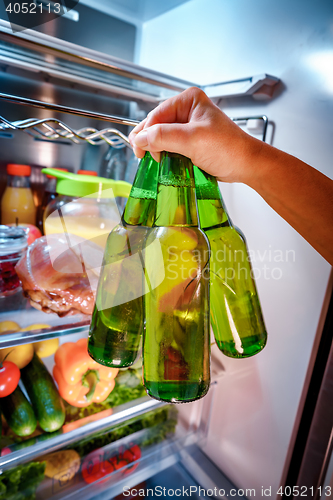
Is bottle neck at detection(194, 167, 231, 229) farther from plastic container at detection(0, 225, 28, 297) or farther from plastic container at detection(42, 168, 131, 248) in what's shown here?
plastic container at detection(0, 225, 28, 297)

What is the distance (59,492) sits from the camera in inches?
29.7

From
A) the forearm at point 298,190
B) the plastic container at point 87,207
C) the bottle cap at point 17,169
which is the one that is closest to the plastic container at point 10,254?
the plastic container at point 87,207

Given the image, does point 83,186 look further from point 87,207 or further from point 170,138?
point 170,138

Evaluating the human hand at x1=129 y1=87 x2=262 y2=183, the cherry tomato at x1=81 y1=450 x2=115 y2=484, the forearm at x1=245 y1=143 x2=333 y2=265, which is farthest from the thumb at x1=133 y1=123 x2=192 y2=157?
the cherry tomato at x1=81 y1=450 x2=115 y2=484

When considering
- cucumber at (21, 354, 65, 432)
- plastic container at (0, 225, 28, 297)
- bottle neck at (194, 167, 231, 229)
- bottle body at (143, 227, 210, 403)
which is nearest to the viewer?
bottle body at (143, 227, 210, 403)

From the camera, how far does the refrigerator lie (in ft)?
2.05

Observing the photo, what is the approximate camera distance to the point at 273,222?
0.71m

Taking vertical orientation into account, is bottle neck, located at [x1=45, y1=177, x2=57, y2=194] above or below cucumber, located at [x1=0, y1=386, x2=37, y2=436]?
above

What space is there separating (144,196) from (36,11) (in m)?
0.75

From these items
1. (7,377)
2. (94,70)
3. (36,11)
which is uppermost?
(36,11)

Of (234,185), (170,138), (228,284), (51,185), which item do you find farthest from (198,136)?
(51,185)

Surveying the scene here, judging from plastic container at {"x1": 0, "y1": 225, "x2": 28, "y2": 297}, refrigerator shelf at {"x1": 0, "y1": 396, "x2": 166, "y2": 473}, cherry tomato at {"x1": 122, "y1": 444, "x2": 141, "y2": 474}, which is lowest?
cherry tomato at {"x1": 122, "y1": 444, "x2": 141, "y2": 474}

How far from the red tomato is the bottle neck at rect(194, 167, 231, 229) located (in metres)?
0.53

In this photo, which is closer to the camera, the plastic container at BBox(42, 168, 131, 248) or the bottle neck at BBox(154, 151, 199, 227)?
the bottle neck at BBox(154, 151, 199, 227)
